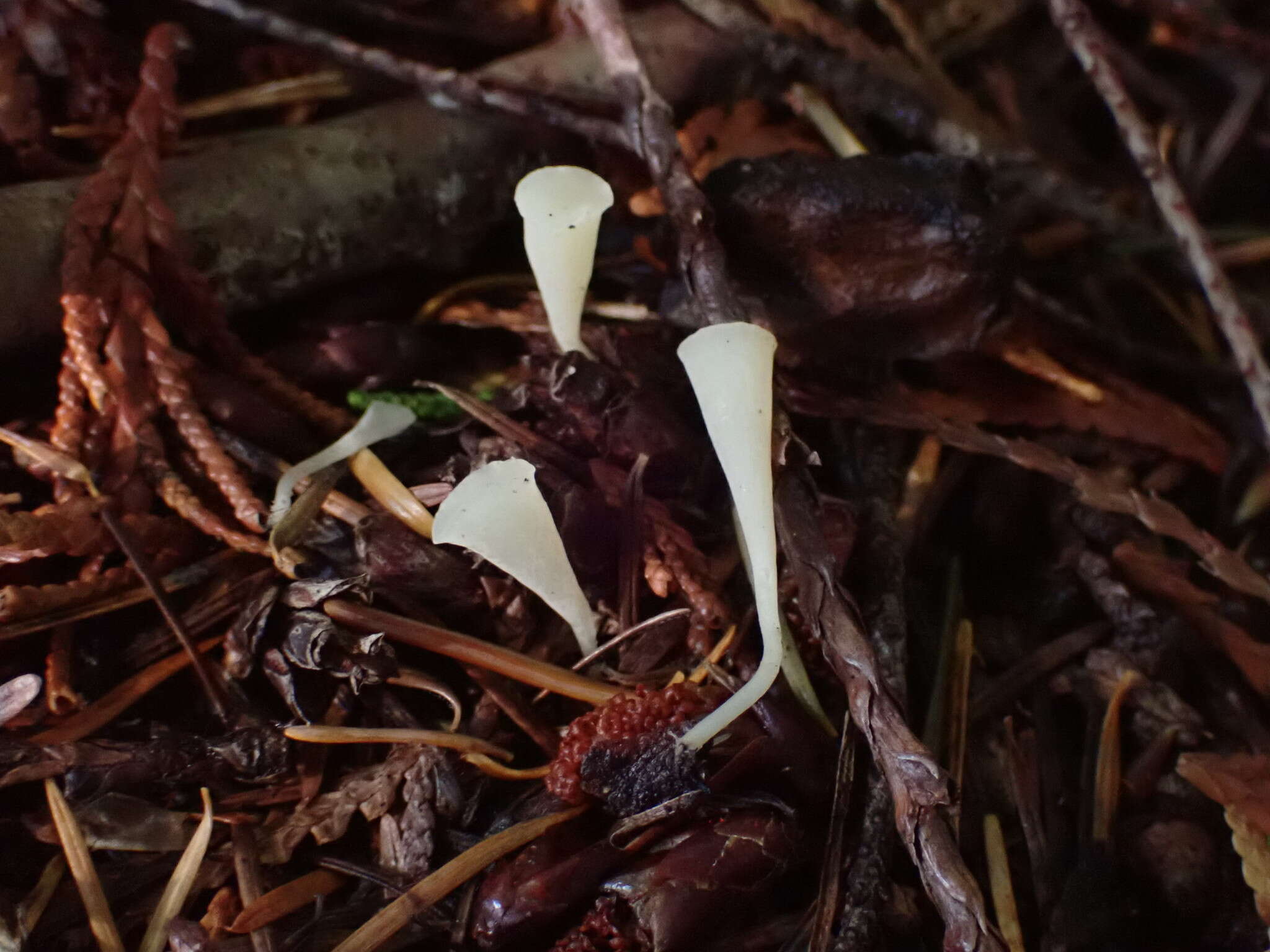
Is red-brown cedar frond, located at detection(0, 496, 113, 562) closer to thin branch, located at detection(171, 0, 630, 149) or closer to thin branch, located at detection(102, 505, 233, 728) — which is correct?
thin branch, located at detection(102, 505, 233, 728)

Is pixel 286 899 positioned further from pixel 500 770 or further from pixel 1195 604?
pixel 1195 604

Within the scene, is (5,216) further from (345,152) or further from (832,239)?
(832,239)

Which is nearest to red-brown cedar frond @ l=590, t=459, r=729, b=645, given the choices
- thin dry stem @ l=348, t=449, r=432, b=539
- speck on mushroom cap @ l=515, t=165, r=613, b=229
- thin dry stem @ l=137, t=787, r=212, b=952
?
thin dry stem @ l=348, t=449, r=432, b=539

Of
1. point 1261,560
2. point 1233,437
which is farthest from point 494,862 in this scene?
point 1233,437

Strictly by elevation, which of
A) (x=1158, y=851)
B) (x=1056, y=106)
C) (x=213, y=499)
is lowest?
(x=1158, y=851)

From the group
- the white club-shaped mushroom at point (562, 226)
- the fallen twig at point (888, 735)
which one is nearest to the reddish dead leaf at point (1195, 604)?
the fallen twig at point (888, 735)
